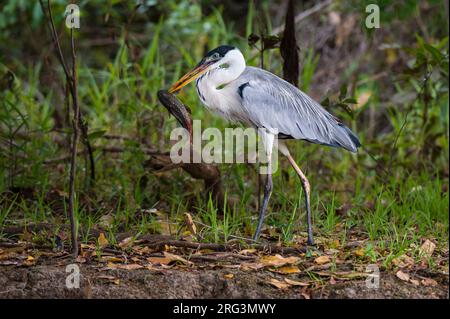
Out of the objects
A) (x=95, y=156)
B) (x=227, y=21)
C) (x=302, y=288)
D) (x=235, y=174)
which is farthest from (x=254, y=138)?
(x=227, y=21)

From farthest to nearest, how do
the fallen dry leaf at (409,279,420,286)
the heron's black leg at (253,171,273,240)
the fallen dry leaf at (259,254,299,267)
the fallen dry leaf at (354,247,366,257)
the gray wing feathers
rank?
the gray wing feathers
the heron's black leg at (253,171,273,240)
the fallen dry leaf at (354,247,366,257)
the fallen dry leaf at (259,254,299,267)
the fallen dry leaf at (409,279,420,286)

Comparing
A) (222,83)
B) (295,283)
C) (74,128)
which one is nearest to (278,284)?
(295,283)

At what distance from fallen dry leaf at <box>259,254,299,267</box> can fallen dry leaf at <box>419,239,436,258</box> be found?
0.82m

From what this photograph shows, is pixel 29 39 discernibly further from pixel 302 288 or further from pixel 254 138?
pixel 302 288

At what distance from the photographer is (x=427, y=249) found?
4.67 meters

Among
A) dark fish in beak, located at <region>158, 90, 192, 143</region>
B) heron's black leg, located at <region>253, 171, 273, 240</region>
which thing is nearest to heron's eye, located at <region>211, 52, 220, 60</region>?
dark fish in beak, located at <region>158, 90, 192, 143</region>

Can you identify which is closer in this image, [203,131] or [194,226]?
[194,226]

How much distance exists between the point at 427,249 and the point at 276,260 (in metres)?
1.04

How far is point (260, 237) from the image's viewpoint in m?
5.00

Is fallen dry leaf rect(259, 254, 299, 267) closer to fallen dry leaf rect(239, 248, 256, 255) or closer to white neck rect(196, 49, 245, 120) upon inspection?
fallen dry leaf rect(239, 248, 256, 255)

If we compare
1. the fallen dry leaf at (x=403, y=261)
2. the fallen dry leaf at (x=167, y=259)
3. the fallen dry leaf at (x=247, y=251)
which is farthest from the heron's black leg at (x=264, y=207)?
the fallen dry leaf at (x=403, y=261)

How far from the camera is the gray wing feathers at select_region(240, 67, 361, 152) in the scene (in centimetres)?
498

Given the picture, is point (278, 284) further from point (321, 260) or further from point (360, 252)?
point (360, 252)
